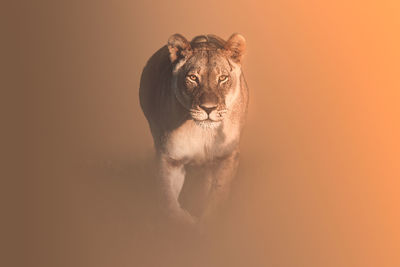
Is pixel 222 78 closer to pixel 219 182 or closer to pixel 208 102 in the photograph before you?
pixel 208 102

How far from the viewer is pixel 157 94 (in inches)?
177

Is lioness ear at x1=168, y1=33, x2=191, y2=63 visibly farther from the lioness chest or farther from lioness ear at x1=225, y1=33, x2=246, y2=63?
the lioness chest

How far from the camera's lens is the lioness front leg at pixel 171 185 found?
4324mm

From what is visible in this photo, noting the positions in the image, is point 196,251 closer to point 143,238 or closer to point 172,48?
point 143,238

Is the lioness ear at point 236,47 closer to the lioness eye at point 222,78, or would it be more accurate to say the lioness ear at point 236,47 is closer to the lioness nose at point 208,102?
the lioness eye at point 222,78

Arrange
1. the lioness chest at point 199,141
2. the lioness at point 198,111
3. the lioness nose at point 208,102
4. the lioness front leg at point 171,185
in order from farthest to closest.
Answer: the lioness front leg at point 171,185 < the lioness chest at point 199,141 < the lioness at point 198,111 < the lioness nose at point 208,102

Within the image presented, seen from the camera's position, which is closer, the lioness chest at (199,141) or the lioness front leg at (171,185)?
the lioness chest at (199,141)

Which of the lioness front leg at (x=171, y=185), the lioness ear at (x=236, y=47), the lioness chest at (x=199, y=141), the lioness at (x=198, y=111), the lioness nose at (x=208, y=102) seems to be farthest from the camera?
the lioness front leg at (x=171, y=185)

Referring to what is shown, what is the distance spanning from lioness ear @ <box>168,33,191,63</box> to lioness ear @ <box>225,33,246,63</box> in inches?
9.4

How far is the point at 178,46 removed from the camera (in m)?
4.05

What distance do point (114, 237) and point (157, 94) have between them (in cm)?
98

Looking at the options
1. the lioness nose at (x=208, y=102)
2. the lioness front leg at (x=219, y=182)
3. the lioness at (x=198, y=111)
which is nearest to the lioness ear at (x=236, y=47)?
the lioness at (x=198, y=111)

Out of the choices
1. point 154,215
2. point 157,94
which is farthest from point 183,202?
point 157,94

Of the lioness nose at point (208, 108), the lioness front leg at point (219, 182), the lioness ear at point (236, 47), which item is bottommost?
the lioness front leg at point (219, 182)
